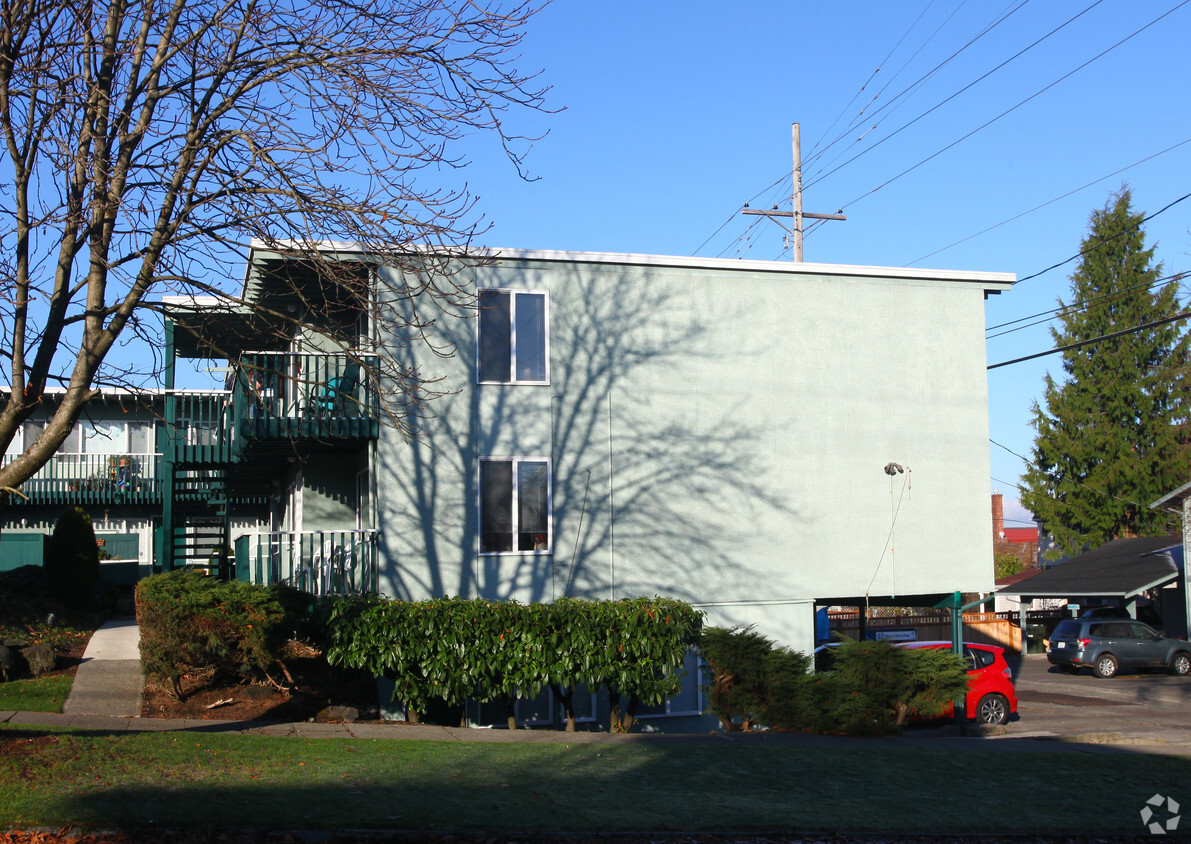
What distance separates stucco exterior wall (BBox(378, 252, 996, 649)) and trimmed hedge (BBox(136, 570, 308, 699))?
3.40 meters

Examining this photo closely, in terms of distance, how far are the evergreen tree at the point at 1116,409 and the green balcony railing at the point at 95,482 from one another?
127 feet

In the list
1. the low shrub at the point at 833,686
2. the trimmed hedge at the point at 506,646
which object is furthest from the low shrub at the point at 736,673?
the trimmed hedge at the point at 506,646

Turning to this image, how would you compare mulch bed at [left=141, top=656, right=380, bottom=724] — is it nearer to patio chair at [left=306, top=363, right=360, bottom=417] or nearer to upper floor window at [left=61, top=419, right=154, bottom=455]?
patio chair at [left=306, top=363, right=360, bottom=417]

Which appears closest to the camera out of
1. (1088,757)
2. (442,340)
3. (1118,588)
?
(1088,757)

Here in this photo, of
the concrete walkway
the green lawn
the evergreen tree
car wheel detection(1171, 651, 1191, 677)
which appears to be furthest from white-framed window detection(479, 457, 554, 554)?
the evergreen tree

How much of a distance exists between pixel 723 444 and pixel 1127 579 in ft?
72.3

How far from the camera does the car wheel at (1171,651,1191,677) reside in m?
29.8

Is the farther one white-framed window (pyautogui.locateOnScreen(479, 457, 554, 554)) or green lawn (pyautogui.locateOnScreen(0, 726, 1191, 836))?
white-framed window (pyautogui.locateOnScreen(479, 457, 554, 554))

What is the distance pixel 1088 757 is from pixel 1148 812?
2845 mm

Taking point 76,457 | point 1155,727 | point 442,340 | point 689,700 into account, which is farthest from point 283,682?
point 76,457

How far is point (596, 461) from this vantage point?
691 inches

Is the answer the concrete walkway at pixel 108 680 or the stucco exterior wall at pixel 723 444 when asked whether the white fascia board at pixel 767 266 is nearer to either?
the stucco exterior wall at pixel 723 444

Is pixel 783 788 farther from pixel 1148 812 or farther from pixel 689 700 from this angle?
pixel 689 700

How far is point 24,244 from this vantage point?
27.0 ft
